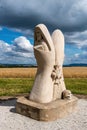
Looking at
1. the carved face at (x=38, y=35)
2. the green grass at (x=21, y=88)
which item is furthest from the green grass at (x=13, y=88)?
the carved face at (x=38, y=35)

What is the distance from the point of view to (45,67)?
9742 millimetres

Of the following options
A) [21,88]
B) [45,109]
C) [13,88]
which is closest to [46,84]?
[45,109]

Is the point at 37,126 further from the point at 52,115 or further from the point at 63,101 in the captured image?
the point at 63,101

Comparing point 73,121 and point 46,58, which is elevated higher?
point 46,58

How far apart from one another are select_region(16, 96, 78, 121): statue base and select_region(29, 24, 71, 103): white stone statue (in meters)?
0.34

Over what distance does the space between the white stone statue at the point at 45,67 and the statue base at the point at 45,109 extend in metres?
0.34

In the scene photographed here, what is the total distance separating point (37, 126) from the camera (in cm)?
870

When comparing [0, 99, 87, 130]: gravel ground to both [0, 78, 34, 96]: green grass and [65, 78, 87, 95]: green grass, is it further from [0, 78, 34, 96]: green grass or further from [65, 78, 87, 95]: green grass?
[65, 78, 87, 95]: green grass

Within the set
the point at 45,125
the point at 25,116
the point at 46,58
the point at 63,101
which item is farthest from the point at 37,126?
the point at 46,58

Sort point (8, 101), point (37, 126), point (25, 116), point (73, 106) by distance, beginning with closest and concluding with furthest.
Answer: point (37, 126), point (25, 116), point (73, 106), point (8, 101)

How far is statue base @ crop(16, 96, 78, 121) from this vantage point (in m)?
9.02

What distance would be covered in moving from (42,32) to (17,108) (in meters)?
2.98

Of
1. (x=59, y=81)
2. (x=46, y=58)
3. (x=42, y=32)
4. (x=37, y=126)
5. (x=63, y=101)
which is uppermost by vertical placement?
(x=42, y=32)

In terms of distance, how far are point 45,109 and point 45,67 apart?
1.63m
